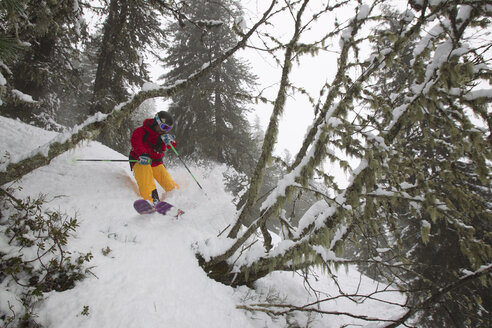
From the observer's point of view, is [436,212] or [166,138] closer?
[436,212]

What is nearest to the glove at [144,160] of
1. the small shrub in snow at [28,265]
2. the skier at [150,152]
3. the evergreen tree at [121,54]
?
the skier at [150,152]

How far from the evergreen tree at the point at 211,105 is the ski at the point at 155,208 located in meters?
7.93

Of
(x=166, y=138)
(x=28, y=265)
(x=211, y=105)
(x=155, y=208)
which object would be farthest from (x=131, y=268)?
(x=211, y=105)

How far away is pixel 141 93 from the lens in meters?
3.81

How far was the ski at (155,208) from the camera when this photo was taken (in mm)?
4617

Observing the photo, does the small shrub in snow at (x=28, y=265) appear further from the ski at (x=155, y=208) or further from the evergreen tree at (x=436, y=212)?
the evergreen tree at (x=436, y=212)

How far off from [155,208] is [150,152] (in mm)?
1564

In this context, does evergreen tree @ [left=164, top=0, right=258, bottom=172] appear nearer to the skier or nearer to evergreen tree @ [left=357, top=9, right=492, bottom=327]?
the skier

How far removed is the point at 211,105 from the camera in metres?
13.5

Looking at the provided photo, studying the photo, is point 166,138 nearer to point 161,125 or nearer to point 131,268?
point 161,125

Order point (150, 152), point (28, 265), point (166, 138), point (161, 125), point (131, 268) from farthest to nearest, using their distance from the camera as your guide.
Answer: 1. point (150, 152)
2. point (166, 138)
3. point (161, 125)
4. point (131, 268)
5. point (28, 265)

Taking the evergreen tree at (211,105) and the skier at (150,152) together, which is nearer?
the skier at (150,152)

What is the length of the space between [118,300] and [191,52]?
1425cm

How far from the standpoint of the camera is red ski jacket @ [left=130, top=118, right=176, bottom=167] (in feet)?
17.6
